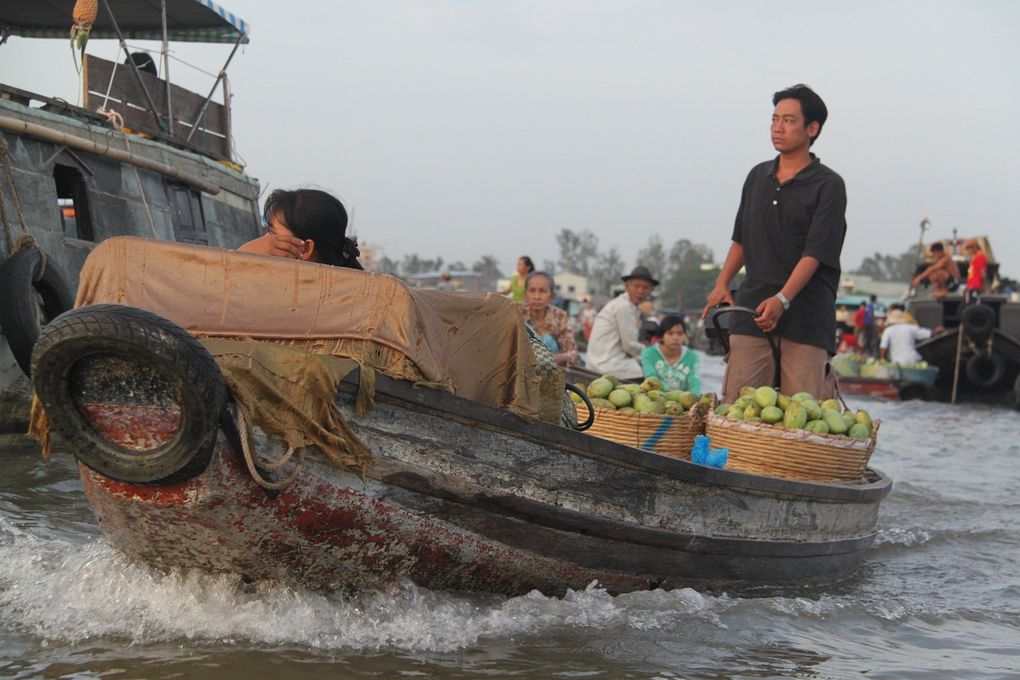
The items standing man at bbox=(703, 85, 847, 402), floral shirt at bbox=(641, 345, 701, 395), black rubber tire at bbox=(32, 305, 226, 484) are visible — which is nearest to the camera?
black rubber tire at bbox=(32, 305, 226, 484)

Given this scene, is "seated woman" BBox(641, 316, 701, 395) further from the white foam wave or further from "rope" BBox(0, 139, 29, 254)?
"rope" BBox(0, 139, 29, 254)

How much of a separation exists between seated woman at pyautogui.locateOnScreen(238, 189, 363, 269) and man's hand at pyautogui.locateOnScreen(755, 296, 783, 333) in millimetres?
2467

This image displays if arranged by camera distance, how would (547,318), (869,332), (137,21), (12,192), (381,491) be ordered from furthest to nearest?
(869,332)
(137,21)
(547,318)
(12,192)
(381,491)

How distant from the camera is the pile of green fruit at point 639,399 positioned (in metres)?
5.40

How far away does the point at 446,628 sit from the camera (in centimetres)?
383

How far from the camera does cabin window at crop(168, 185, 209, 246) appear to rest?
10.5m

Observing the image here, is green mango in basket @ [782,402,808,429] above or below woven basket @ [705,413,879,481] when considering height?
above

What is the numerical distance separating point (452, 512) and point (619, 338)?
4.66 m

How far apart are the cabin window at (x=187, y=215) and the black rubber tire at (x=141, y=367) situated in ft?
24.5

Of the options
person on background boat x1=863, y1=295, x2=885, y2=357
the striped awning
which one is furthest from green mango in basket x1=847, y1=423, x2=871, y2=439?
person on background boat x1=863, y1=295, x2=885, y2=357

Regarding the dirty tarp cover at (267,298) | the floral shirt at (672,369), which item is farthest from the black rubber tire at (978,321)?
the dirty tarp cover at (267,298)

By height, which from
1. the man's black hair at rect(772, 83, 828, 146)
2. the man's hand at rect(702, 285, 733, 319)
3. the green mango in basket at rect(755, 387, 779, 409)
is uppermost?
the man's black hair at rect(772, 83, 828, 146)

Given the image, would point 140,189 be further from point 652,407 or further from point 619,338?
point 652,407

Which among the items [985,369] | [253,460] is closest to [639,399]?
[253,460]
